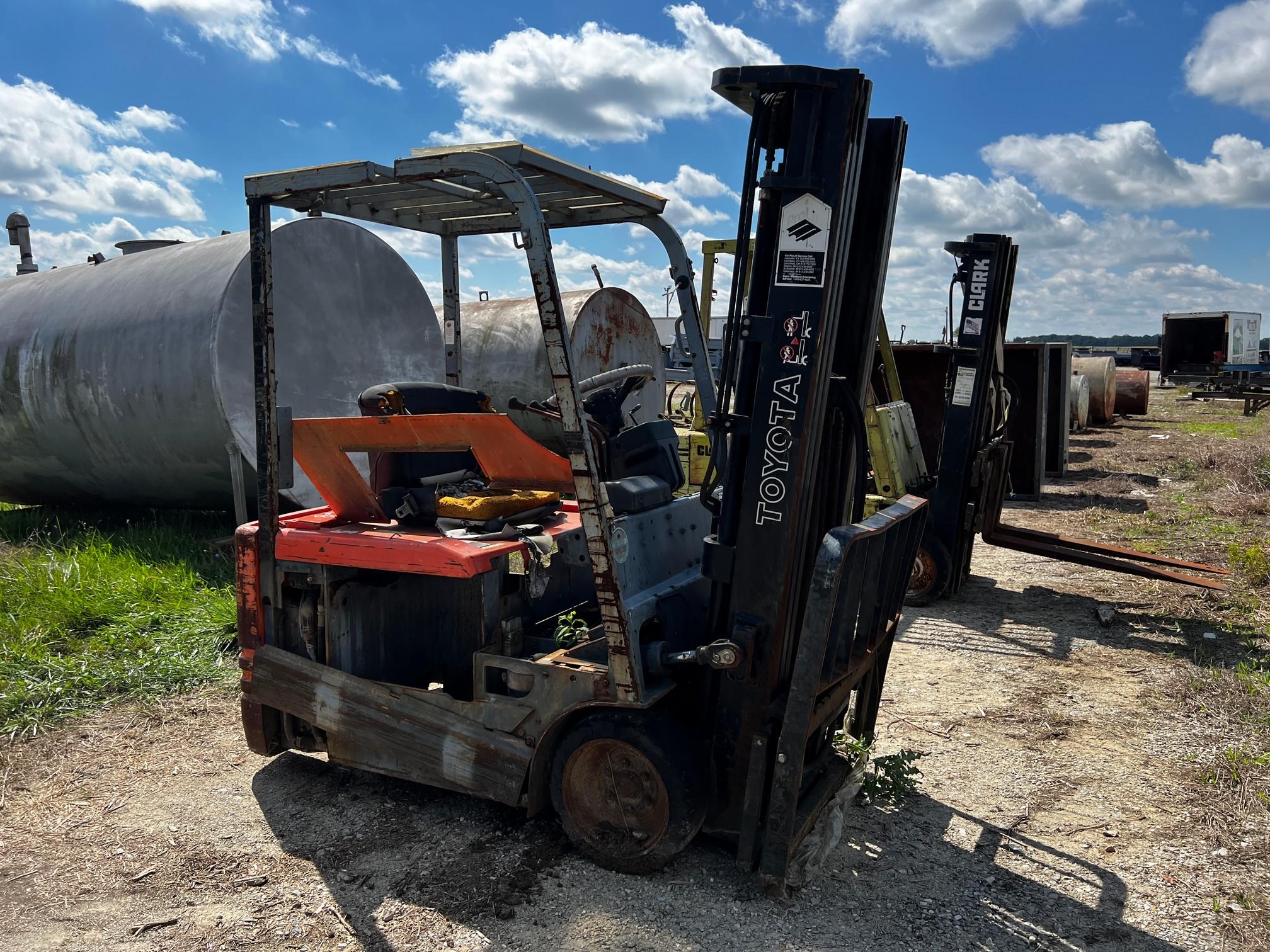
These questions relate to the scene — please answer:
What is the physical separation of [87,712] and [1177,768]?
559 centimetres

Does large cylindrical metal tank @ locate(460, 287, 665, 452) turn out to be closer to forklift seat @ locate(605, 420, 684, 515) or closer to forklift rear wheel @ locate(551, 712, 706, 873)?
forklift seat @ locate(605, 420, 684, 515)

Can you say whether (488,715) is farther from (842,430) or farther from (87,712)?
(87,712)

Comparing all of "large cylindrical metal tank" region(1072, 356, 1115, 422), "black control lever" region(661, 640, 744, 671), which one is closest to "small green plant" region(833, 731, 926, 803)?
"black control lever" region(661, 640, 744, 671)

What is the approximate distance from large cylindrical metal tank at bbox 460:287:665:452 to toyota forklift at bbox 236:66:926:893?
25.5 feet

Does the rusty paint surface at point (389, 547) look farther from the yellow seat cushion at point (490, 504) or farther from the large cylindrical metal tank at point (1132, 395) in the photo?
the large cylindrical metal tank at point (1132, 395)

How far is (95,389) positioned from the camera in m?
8.49

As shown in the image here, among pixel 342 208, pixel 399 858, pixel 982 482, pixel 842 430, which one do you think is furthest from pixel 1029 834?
pixel 982 482

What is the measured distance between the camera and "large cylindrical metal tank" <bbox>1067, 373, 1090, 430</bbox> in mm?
20547

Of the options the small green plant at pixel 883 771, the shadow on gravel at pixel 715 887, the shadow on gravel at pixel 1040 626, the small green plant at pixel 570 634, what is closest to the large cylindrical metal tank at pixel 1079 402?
the shadow on gravel at pixel 1040 626

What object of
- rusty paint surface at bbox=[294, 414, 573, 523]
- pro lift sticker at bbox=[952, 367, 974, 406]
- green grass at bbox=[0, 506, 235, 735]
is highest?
pro lift sticker at bbox=[952, 367, 974, 406]

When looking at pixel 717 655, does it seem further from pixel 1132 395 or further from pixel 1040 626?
pixel 1132 395

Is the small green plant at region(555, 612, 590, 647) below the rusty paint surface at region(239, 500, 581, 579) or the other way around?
below

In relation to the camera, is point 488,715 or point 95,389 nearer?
point 488,715

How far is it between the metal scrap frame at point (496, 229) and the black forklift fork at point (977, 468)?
3782 millimetres
